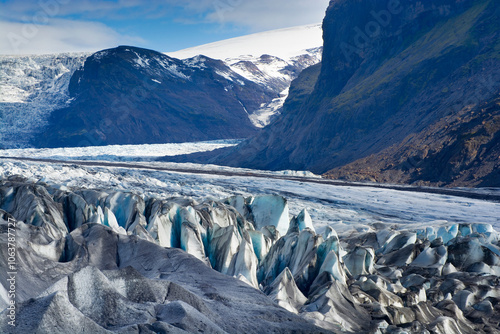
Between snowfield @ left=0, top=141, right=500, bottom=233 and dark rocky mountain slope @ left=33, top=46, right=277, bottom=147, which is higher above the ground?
dark rocky mountain slope @ left=33, top=46, right=277, bottom=147

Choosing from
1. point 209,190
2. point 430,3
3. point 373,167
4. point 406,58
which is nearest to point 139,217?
point 209,190

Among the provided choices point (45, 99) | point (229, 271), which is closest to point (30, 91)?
point (45, 99)

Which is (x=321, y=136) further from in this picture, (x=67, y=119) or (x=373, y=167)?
(x=67, y=119)

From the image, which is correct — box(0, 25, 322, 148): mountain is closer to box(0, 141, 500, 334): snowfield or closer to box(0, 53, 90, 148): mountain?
box(0, 53, 90, 148): mountain

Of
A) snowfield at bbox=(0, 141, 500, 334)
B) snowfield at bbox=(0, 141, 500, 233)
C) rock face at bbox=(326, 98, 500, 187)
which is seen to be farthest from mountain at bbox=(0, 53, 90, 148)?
snowfield at bbox=(0, 141, 500, 334)

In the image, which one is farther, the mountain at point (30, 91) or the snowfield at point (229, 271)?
the mountain at point (30, 91)

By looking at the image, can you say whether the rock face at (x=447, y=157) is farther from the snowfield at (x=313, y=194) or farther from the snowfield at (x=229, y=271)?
the snowfield at (x=229, y=271)

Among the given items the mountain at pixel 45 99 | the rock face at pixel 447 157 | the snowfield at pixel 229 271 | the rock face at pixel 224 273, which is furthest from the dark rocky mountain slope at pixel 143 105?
the rock face at pixel 224 273
